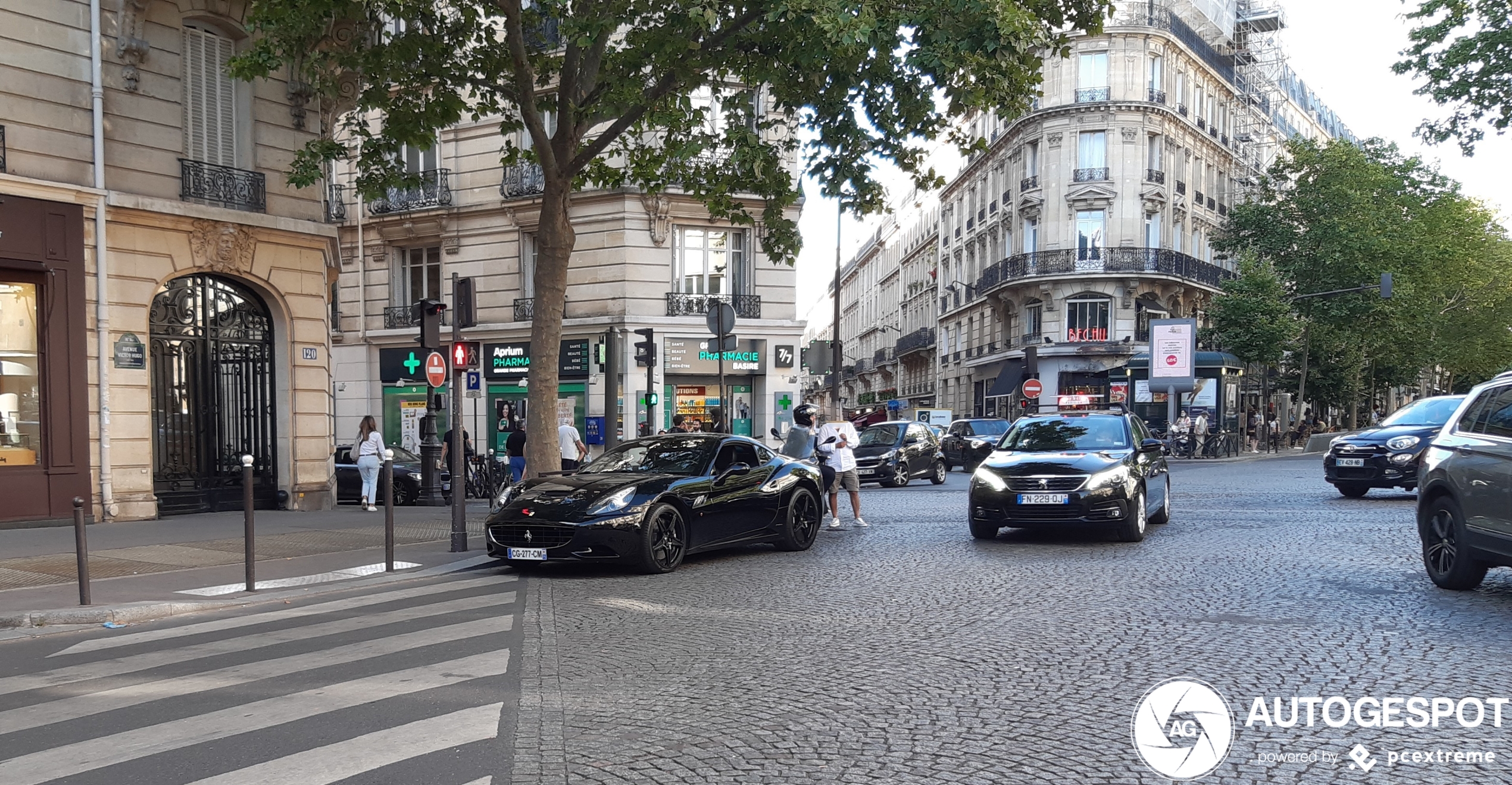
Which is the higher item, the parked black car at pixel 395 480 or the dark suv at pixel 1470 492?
the dark suv at pixel 1470 492

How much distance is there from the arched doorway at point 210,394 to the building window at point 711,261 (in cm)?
1348

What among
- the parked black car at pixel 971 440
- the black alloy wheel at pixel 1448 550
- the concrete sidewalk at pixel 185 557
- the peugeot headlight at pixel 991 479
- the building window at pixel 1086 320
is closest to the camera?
the black alloy wheel at pixel 1448 550

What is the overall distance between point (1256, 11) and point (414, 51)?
54.8m

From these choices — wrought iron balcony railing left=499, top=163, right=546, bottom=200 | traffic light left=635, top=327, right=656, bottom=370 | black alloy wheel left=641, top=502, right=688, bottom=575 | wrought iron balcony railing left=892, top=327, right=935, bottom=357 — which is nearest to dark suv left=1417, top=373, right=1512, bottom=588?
black alloy wheel left=641, top=502, right=688, bottom=575

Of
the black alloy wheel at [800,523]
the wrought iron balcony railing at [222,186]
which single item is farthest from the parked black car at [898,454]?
the wrought iron balcony railing at [222,186]

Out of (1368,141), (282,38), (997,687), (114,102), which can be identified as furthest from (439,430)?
(1368,141)

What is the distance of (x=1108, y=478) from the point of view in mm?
11734

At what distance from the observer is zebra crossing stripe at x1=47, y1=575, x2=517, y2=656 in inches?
292

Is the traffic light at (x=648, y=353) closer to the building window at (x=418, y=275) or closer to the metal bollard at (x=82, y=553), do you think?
the metal bollard at (x=82, y=553)

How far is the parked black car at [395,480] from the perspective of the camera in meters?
21.0

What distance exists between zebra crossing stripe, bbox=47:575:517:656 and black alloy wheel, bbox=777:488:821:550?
10.2ft

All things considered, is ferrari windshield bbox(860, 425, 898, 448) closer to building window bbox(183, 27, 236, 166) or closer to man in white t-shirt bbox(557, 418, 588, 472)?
man in white t-shirt bbox(557, 418, 588, 472)

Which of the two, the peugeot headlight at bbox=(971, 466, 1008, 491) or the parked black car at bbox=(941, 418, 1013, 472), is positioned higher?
the peugeot headlight at bbox=(971, 466, 1008, 491)

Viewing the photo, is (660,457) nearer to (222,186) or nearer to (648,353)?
(648,353)
